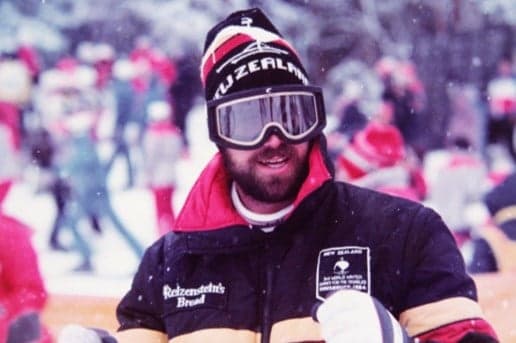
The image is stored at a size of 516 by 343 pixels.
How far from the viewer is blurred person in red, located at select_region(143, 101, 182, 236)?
281 inches

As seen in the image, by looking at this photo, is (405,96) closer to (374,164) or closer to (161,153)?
(161,153)

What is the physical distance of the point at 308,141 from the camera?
1.96m

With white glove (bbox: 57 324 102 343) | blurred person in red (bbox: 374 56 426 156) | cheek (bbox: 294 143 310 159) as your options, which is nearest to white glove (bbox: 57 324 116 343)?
white glove (bbox: 57 324 102 343)

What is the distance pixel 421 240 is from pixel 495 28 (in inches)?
225

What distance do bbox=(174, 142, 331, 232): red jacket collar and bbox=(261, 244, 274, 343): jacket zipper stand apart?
0.34 feet

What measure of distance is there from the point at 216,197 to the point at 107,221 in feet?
17.7

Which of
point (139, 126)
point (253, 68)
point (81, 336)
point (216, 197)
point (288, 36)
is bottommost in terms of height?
point (81, 336)

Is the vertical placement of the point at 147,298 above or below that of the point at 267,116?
below

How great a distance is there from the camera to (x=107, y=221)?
7.29 meters

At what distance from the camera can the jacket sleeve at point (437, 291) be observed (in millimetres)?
1710

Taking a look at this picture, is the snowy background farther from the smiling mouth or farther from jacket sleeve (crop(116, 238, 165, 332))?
the smiling mouth

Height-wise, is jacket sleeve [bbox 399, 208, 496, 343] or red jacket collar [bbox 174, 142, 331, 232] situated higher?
red jacket collar [bbox 174, 142, 331, 232]

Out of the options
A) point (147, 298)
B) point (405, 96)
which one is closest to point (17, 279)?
point (147, 298)

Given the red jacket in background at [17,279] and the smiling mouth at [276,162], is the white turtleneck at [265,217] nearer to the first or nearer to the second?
the smiling mouth at [276,162]
